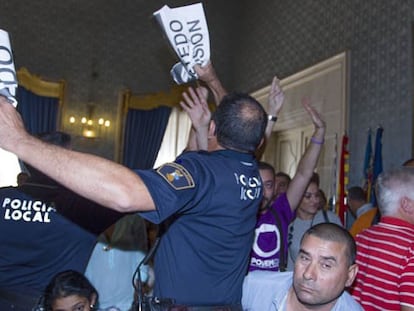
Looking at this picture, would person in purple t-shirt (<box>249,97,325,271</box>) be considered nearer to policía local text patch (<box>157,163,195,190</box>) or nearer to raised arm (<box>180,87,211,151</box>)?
raised arm (<box>180,87,211,151</box>)

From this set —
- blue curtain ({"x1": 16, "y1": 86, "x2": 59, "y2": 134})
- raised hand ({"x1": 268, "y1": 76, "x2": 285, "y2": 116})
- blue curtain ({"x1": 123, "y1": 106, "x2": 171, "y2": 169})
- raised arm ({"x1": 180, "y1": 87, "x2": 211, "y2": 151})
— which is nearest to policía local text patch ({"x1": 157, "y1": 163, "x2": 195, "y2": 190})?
raised arm ({"x1": 180, "y1": 87, "x2": 211, "y2": 151})

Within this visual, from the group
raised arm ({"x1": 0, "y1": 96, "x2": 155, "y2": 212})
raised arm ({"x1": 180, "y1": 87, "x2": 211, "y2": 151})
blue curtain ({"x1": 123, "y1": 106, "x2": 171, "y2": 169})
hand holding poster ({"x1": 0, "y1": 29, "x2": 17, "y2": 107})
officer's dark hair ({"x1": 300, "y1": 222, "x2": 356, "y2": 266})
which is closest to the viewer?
raised arm ({"x1": 0, "y1": 96, "x2": 155, "y2": 212})

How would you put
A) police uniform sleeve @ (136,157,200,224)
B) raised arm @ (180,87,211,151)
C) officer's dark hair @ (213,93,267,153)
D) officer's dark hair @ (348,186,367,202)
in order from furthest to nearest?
1. officer's dark hair @ (348,186,367,202)
2. raised arm @ (180,87,211,151)
3. officer's dark hair @ (213,93,267,153)
4. police uniform sleeve @ (136,157,200,224)

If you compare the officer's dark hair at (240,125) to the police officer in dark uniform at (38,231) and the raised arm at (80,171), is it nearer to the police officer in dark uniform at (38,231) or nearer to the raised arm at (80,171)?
the raised arm at (80,171)

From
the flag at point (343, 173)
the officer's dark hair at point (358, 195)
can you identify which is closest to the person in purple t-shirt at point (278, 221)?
the officer's dark hair at point (358, 195)

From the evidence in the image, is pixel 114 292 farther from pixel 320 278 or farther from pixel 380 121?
pixel 380 121

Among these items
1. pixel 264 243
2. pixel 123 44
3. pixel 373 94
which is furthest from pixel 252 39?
pixel 264 243

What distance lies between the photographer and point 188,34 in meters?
2.43

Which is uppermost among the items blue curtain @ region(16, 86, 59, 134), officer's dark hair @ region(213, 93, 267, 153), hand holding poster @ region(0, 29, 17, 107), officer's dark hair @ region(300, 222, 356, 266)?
blue curtain @ region(16, 86, 59, 134)

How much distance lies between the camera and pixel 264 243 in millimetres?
2629

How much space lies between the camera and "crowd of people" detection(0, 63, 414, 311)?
134 cm

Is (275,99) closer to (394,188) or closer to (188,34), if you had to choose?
(188,34)

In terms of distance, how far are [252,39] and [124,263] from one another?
6.70m

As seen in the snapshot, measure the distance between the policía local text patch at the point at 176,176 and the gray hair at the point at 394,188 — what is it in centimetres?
108
